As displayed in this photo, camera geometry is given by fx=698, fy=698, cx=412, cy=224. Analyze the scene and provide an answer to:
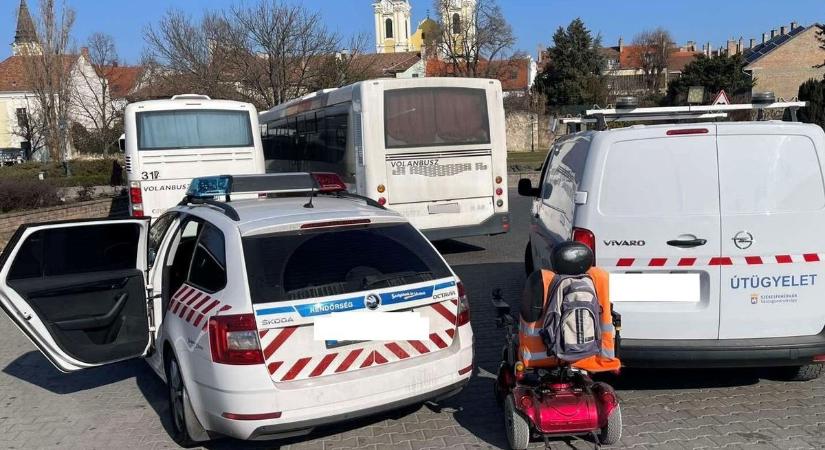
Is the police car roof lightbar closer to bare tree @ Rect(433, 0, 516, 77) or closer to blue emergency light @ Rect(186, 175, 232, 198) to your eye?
blue emergency light @ Rect(186, 175, 232, 198)

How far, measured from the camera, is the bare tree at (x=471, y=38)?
46.9 m

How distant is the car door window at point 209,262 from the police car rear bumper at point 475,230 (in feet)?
22.2

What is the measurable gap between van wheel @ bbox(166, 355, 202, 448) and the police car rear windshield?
0.93m

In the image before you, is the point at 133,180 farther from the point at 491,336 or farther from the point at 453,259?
the point at 491,336

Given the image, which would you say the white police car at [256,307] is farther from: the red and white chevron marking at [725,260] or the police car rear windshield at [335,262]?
the red and white chevron marking at [725,260]

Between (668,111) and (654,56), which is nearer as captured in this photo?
(668,111)

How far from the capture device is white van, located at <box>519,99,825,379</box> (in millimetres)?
4461

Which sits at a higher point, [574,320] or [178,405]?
[574,320]

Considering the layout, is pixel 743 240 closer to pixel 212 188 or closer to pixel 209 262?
pixel 209 262

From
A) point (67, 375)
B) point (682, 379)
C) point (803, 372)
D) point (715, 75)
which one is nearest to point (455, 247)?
point (682, 379)

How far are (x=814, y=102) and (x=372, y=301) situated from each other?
2874 centimetres

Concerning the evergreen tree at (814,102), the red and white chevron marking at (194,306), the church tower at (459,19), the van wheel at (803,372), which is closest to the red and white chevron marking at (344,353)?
the red and white chevron marking at (194,306)

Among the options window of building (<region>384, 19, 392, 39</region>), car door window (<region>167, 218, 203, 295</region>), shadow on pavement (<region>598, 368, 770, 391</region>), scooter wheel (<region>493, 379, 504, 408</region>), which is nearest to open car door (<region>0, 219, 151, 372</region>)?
car door window (<region>167, 218, 203, 295</region>)

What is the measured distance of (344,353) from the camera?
3.93 meters
